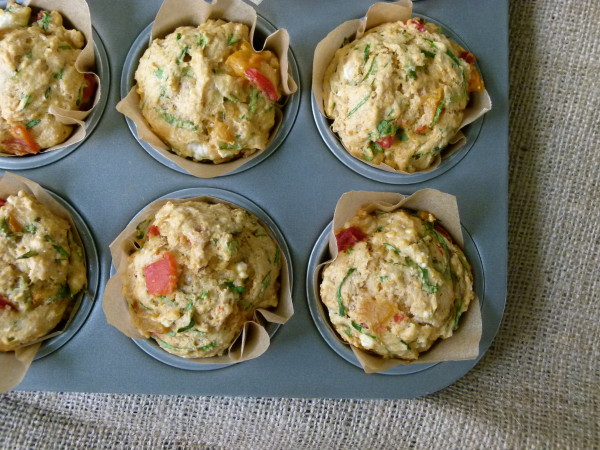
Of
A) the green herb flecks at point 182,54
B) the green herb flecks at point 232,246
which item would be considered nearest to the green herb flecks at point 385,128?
the green herb flecks at point 232,246

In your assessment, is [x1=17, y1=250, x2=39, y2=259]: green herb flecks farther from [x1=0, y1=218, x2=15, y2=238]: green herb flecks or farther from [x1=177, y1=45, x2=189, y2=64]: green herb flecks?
[x1=177, y1=45, x2=189, y2=64]: green herb flecks

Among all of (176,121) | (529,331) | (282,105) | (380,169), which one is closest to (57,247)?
(176,121)

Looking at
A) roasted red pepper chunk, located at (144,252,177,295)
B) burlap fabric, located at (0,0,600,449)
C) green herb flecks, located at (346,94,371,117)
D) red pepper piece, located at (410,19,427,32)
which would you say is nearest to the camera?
roasted red pepper chunk, located at (144,252,177,295)

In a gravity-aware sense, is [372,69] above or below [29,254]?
above

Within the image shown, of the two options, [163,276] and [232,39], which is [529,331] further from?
[232,39]

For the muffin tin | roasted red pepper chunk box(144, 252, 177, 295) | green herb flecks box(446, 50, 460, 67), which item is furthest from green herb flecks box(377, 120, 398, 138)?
roasted red pepper chunk box(144, 252, 177, 295)

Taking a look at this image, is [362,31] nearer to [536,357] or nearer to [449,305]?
[449,305]

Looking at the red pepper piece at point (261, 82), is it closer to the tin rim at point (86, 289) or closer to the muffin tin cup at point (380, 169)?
the muffin tin cup at point (380, 169)
